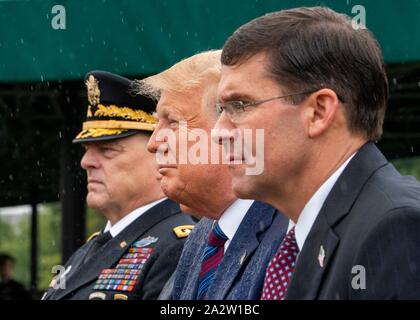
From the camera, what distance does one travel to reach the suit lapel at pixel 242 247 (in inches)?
133

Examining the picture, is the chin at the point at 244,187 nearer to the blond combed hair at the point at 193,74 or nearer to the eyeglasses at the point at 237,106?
the eyeglasses at the point at 237,106

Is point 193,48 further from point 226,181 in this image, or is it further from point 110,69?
point 226,181

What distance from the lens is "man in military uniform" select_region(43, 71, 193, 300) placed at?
4.45 metres

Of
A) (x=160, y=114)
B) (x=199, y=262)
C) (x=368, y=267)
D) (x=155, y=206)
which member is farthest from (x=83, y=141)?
(x=368, y=267)

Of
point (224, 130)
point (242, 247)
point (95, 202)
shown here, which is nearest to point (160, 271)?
point (95, 202)

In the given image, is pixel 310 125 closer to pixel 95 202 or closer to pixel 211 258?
pixel 211 258

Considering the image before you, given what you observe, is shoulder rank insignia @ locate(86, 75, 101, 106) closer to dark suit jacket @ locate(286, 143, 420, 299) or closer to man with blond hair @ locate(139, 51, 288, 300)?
man with blond hair @ locate(139, 51, 288, 300)

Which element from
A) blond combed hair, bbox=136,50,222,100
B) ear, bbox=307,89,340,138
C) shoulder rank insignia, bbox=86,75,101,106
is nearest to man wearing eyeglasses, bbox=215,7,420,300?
ear, bbox=307,89,340,138

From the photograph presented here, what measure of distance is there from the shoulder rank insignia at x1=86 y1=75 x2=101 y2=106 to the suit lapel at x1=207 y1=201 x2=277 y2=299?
1820mm

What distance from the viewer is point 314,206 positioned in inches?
109

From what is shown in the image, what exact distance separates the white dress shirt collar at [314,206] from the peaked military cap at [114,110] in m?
2.32

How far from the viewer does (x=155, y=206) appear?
15.8 ft

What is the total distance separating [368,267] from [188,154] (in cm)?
156

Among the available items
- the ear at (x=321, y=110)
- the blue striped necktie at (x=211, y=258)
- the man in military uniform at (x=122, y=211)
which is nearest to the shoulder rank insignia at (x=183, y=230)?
the man in military uniform at (x=122, y=211)
